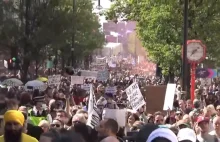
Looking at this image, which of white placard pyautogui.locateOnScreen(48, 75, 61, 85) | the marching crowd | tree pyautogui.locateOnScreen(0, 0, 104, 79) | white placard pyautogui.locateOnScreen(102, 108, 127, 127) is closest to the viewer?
the marching crowd

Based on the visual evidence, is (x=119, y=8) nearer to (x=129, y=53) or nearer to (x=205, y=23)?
(x=205, y=23)

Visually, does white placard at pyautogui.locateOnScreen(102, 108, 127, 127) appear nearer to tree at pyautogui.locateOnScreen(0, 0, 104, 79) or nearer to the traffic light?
the traffic light

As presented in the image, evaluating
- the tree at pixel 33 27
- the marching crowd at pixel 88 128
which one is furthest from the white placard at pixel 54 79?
the tree at pixel 33 27

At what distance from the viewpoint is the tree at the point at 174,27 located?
27656mm

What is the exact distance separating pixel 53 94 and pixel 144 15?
39.7 ft

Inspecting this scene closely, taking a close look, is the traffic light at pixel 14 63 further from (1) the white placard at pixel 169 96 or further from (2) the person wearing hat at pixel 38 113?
(2) the person wearing hat at pixel 38 113

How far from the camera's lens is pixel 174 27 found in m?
28.5

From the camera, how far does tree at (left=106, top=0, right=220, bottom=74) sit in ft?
90.7

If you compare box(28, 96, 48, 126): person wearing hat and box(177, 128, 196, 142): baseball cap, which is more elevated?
box(177, 128, 196, 142): baseball cap

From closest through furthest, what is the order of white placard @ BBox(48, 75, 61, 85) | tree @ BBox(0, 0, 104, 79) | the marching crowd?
Answer: 1. the marching crowd
2. white placard @ BBox(48, 75, 61, 85)
3. tree @ BBox(0, 0, 104, 79)

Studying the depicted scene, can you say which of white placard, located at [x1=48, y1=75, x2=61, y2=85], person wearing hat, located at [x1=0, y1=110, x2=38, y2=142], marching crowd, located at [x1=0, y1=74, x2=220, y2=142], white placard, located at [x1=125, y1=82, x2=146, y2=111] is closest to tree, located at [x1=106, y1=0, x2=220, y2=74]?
white placard, located at [x1=48, y1=75, x2=61, y2=85]

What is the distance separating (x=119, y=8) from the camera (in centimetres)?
3903

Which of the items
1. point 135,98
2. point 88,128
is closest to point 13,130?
point 88,128

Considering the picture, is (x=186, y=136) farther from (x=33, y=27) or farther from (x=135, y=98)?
(x=33, y=27)
